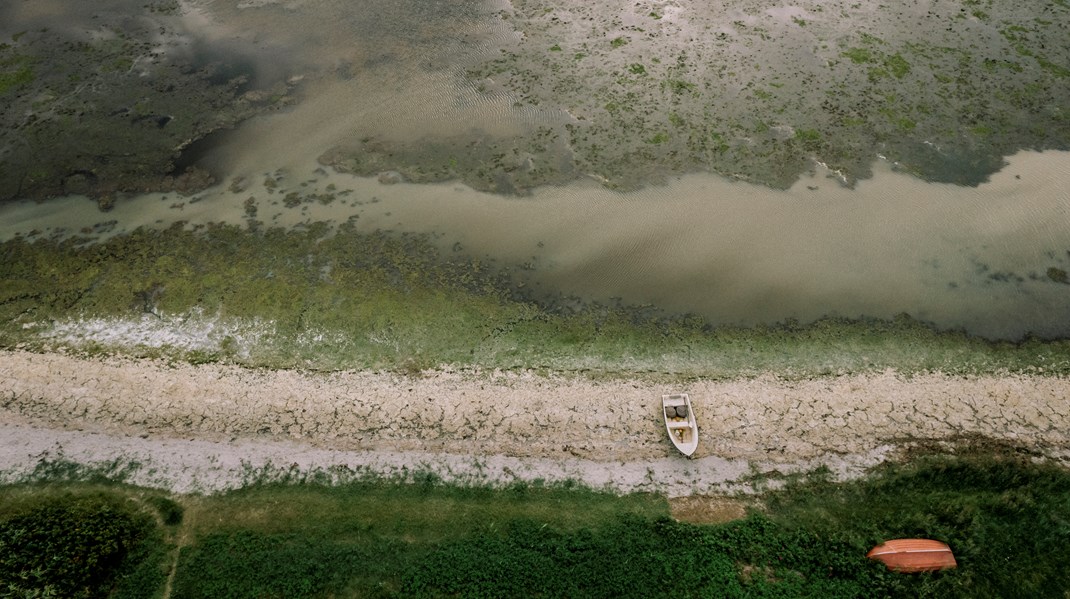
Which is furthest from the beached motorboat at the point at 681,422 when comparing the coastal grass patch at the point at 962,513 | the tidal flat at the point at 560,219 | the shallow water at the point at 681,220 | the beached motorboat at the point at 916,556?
the beached motorboat at the point at 916,556

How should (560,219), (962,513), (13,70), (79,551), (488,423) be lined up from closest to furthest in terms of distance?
(79,551) < (962,513) < (488,423) < (560,219) < (13,70)

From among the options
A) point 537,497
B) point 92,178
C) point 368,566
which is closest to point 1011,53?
point 537,497

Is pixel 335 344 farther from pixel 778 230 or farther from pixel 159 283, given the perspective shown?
pixel 778 230

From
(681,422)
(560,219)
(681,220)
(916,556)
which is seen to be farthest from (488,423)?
(916,556)

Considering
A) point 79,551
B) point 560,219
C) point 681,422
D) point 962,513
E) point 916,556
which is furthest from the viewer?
point 560,219

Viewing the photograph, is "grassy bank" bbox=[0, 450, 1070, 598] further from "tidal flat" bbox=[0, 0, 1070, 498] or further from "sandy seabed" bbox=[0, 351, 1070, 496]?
"tidal flat" bbox=[0, 0, 1070, 498]

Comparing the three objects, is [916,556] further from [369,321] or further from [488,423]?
[369,321]
